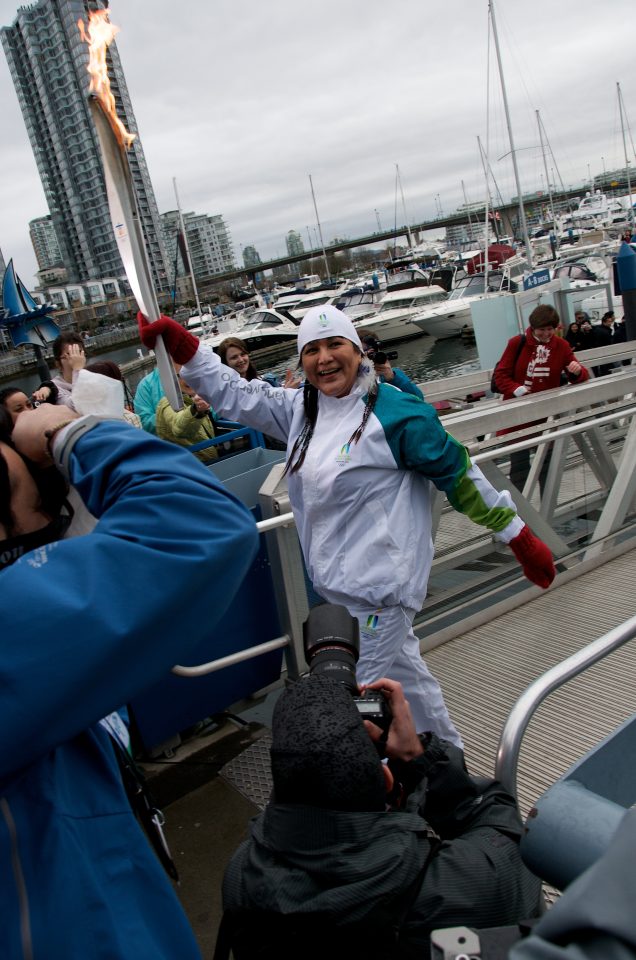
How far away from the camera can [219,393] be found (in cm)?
340

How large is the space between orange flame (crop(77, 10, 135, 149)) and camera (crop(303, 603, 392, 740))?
6.22 ft

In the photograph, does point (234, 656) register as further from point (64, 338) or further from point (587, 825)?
point (64, 338)

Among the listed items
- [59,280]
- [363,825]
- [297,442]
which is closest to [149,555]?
[363,825]

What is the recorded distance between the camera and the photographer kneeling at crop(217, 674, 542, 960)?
4.25 ft

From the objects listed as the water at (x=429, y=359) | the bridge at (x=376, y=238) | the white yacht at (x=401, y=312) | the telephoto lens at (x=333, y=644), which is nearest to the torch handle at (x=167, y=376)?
the telephoto lens at (x=333, y=644)

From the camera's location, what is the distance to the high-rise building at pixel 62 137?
76.6m

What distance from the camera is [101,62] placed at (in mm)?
2521

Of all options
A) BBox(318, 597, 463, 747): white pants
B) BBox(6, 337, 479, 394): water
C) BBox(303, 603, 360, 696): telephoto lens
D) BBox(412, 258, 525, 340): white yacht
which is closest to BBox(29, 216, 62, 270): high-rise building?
BBox(6, 337, 479, 394): water

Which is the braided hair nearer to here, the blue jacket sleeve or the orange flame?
the orange flame

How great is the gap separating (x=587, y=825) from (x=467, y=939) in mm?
262

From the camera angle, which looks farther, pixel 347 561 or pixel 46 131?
pixel 46 131

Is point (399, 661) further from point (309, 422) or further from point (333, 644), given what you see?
point (333, 644)

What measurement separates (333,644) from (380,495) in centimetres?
114

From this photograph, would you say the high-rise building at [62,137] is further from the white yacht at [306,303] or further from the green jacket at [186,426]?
the green jacket at [186,426]
